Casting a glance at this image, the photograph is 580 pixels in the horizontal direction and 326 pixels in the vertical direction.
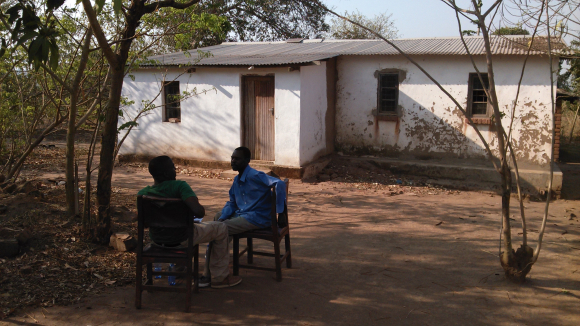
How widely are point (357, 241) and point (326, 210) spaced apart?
2.10m

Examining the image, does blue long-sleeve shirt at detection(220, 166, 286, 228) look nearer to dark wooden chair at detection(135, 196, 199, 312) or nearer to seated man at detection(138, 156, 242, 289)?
seated man at detection(138, 156, 242, 289)

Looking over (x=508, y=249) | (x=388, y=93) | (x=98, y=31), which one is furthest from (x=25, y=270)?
(x=388, y=93)

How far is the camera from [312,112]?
38.3 ft

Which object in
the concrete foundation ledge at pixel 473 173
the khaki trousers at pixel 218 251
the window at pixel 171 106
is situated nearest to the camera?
the khaki trousers at pixel 218 251

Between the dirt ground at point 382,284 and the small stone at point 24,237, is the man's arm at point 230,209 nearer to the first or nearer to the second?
the dirt ground at point 382,284

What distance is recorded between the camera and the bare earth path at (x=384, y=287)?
393 cm

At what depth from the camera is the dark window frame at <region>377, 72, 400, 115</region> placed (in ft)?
40.3

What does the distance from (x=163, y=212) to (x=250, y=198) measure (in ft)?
3.62

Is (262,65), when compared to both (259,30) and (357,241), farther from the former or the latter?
(259,30)

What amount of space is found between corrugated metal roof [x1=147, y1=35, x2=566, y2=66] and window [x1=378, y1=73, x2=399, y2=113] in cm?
73

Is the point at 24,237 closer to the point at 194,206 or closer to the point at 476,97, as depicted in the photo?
the point at 194,206

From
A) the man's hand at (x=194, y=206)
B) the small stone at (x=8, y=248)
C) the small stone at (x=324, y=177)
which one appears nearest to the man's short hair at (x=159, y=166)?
the man's hand at (x=194, y=206)

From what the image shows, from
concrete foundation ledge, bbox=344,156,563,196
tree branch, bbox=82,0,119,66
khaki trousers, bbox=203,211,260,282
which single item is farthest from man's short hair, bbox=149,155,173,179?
concrete foundation ledge, bbox=344,156,563,196

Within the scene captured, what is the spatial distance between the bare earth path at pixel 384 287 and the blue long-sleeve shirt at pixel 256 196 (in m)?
Answer: 0.69
